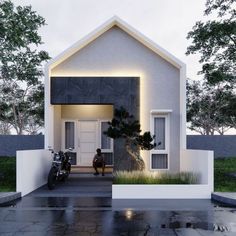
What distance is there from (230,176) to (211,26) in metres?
6.57

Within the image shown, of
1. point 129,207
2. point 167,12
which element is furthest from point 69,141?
point 129,207

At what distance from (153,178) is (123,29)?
7.47 metres

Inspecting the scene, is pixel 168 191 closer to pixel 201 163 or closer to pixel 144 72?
pixel 201 163

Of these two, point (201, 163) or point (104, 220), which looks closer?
point (104, 220)

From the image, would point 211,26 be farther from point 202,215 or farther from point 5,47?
point 202,215

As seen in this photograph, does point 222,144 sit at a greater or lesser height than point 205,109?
lesser

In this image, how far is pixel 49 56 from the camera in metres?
17.0

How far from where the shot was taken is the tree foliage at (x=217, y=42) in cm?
1764

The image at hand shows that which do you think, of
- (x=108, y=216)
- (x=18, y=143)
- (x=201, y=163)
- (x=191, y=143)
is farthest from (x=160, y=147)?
(x=18, y=143)

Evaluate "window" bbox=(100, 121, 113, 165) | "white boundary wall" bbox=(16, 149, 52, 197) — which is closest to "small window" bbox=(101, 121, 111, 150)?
"window" bbox=(100, 121, 113, 165)

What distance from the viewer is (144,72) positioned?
1820 cm

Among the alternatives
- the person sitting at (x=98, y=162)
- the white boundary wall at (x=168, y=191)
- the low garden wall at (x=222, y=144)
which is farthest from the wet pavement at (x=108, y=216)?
the low garden wall at (x=222, y=144)

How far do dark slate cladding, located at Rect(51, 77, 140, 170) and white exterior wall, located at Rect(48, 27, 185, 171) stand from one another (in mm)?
376

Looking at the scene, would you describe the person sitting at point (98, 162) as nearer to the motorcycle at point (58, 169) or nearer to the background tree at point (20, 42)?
the motorcycle at point (58, 169)
